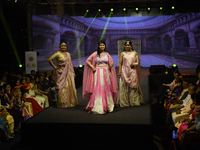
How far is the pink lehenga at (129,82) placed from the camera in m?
4.40

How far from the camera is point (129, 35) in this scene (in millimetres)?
11734

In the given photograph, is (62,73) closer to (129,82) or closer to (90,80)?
(90,80)

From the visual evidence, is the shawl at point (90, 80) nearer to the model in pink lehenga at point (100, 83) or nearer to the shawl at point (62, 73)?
the model in pink lehenga at point (100, 83)

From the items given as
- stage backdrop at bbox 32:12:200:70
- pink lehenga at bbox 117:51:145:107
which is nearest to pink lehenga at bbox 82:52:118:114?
pink lehenga at bbox 117:51:145:107

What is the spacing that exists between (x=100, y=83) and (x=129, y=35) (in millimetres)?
8185

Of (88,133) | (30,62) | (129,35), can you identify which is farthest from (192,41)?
(88,133)

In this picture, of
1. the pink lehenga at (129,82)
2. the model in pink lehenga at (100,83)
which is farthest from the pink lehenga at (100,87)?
the pink lehenga at (129,82)

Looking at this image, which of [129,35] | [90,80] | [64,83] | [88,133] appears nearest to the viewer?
[88,133]

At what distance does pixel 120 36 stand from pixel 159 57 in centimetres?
220

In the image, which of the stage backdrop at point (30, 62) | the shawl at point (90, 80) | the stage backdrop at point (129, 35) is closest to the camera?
the shawl at point (90, 80)

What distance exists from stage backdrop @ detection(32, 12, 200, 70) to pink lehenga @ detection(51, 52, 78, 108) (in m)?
7.17

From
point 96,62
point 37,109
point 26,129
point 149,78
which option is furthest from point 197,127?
point 149,78

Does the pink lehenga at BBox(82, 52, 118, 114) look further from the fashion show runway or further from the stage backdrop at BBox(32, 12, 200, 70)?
the stage backdrop at BBox(32, 12, 200, 70)

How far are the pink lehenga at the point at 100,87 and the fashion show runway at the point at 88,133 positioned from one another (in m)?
0.38
